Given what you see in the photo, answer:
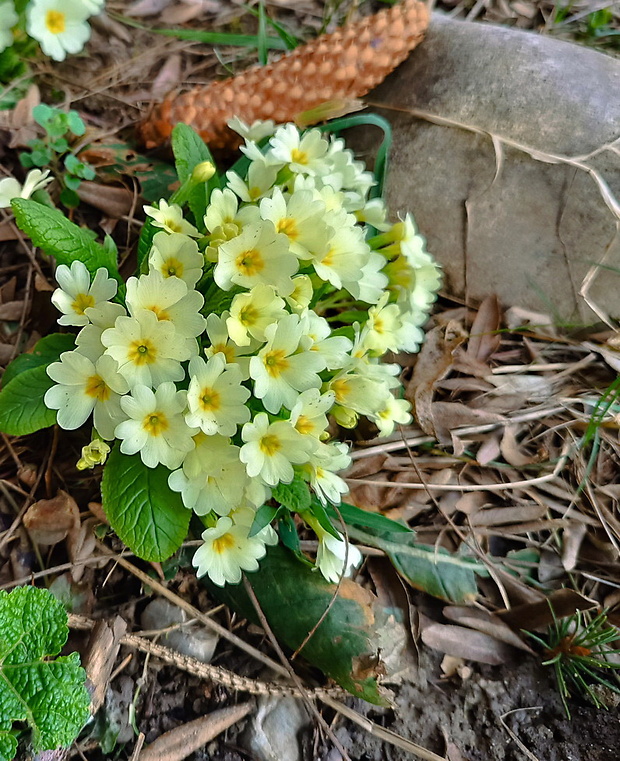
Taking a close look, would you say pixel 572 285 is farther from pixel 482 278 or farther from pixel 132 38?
pixel 132 38

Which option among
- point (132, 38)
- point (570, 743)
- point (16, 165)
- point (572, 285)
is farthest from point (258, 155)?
point (570, 743)

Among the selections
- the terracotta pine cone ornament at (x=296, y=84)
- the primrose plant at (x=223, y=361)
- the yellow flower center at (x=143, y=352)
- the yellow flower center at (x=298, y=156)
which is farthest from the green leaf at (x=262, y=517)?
the terracotta pine cone ornament at (x=296, y=84)

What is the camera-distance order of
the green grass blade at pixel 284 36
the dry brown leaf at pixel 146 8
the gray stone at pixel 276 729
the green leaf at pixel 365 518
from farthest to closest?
the dry brown leaf at pixel 146 8 → the green grass blade at pixel 284 36 → the green leaf at pixel 365 518 → the gray stone at pixel 276 729

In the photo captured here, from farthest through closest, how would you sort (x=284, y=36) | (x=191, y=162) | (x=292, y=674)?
(x=284, y=36) → (x=191, y=162) → (x=292, y=674)

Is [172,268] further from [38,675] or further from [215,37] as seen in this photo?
[215,37]

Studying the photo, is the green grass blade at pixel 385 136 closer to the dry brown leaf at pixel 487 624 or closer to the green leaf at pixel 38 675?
the dry brown leaf at pixel 487 624

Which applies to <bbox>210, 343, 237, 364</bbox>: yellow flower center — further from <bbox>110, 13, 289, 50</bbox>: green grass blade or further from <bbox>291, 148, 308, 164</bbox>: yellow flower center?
<bbox>110, 13, 289, 50</bbox>: green grass blade

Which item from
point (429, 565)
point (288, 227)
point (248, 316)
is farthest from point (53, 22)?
point (429, 565)
